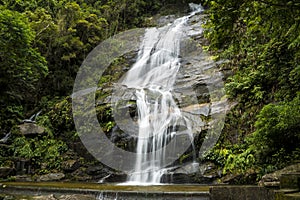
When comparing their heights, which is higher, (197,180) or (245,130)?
(245,130)

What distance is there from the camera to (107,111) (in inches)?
433

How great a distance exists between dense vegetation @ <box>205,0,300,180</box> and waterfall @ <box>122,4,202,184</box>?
5.88 feet

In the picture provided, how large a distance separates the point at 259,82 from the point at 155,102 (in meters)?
3.92

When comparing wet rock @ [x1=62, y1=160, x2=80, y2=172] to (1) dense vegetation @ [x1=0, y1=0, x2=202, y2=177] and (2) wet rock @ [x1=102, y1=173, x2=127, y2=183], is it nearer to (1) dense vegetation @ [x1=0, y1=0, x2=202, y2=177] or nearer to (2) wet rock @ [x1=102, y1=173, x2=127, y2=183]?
(1) dense vegetation @ [x1=0, y1=0, x2=202, y2=177]

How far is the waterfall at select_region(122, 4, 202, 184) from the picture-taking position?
351 inches

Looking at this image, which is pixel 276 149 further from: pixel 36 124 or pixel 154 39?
pixel 154 39

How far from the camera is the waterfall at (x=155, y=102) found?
892cm

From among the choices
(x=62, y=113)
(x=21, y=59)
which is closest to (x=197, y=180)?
(x=62, y=113)

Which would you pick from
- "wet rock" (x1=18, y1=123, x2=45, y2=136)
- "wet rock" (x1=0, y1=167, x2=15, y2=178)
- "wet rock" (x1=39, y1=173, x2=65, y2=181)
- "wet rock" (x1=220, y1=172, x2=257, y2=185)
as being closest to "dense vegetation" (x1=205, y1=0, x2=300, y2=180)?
"wet rock" (x1=220, y1=172, x2=257, y2=185)

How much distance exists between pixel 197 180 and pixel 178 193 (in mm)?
2645

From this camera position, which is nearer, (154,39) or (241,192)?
(241,192)

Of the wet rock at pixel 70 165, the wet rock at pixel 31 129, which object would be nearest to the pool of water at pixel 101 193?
the wet rock at pixel 70 165

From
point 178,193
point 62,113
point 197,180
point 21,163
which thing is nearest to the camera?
point 178,193

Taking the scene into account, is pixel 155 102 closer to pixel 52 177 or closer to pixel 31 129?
pixel 52 177
